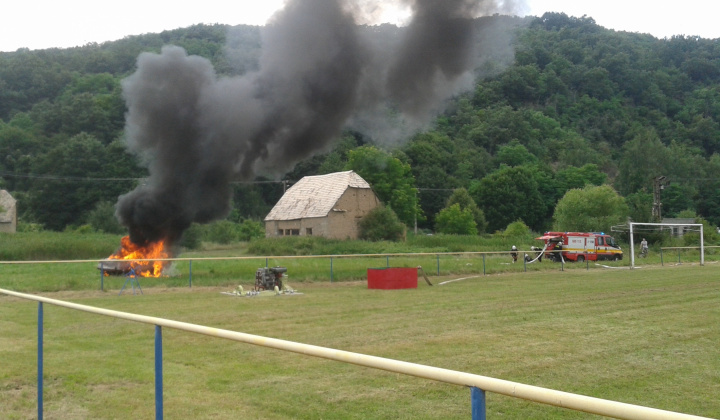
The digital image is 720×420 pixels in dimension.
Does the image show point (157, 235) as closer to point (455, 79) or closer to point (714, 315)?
point (455, 79)

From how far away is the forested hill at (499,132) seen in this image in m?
77.6

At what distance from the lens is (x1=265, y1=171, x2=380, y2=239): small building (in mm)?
55938

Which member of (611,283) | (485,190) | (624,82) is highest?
(624,82)

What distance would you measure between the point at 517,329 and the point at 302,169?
7490cm

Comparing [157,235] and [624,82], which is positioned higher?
[624,82]

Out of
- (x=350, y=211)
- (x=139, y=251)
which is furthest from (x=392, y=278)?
(x=350, y=211)

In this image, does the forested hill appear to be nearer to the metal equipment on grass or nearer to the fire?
the fire

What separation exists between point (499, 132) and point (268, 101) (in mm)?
91862

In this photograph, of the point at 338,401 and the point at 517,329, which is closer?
the point at 338,401

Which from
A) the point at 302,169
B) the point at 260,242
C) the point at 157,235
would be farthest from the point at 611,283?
the point at 302,169

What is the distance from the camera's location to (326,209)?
Answer: 183 feet

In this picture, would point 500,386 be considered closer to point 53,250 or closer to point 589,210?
point 53,250

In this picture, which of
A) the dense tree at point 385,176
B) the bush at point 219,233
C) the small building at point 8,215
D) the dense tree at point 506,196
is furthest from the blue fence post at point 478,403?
the dense tree at point 506,196

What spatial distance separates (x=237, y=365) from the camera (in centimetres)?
652
